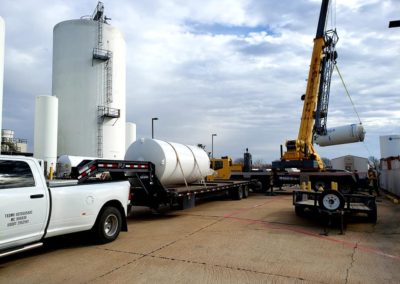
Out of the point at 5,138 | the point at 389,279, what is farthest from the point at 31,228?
the point at 5,138

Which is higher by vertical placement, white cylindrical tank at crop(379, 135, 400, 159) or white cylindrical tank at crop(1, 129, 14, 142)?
white cylindrical tank at crop(1, 129, 14, 142)

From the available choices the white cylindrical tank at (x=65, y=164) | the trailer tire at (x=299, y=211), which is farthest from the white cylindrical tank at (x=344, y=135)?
the white cylindrical tank at (x=65, y=164)

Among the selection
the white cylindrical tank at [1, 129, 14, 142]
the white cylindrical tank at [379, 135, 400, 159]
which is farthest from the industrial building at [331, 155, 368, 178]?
the white cylindrical tank at [1, 129, 14, 142]

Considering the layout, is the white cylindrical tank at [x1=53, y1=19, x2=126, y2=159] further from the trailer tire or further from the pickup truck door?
the pickup truck door

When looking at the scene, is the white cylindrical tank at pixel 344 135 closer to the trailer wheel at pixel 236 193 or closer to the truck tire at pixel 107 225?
the trailer wheel at pixel 236 193

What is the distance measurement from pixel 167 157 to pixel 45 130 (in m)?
21.8

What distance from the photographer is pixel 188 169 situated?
1481 centimetres

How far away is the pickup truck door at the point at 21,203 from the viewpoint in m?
6.02

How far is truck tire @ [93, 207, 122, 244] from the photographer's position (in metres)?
8.15

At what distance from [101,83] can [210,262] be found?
30.7 metres

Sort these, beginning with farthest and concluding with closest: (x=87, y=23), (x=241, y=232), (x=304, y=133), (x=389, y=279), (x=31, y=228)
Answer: (x=87, y=23) < (x=304, y=133) < (x=241, y=232) < (x=31, y=228) < (x=389, y=279)

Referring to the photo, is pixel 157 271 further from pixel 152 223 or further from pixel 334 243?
pixel 152 223

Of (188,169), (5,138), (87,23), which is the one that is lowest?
(188,169)

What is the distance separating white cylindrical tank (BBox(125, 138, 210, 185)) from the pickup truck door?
6114 millimetres
